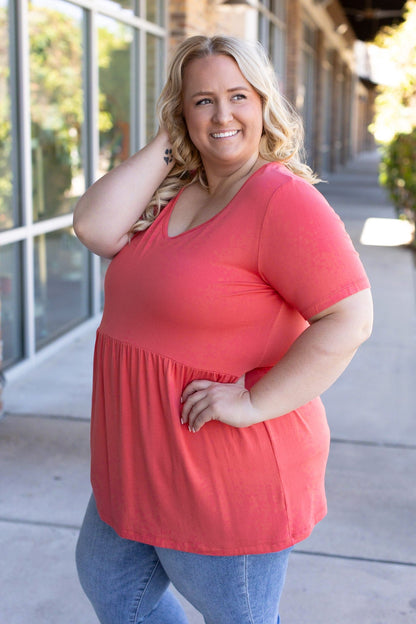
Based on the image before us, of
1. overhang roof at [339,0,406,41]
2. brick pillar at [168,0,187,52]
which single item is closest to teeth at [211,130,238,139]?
brick pillar at [168,0,187,52]

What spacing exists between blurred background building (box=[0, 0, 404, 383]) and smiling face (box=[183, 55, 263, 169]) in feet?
11.0

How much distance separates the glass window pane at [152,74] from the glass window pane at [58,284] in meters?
1.88

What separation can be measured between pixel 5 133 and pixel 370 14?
20.2 m

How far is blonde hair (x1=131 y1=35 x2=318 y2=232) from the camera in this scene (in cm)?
162

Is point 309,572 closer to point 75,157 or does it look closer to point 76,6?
point 75,157

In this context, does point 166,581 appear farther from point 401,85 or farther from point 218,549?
point 401,85

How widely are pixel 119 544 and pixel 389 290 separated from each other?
6.62 metres

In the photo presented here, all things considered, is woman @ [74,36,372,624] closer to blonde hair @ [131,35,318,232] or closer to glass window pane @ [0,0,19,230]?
blonde hair @ [131,35,318,232]

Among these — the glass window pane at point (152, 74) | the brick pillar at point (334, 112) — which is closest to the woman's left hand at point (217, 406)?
the glass window pane at point (152, 74)

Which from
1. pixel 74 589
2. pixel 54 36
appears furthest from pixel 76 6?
pixel 74 589

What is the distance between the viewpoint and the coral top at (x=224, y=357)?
1462mm

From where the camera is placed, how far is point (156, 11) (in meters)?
7.44

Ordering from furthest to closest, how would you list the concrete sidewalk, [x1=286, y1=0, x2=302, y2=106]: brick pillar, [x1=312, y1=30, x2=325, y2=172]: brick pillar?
[x1=312, y1=30, x2=325, y2=172]: brick pillar → [x1=286, y1=0, x2=302, y2=106]: brick pillar → the concrete sidewalk

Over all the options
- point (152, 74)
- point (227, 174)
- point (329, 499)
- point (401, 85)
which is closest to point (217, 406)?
point (227, 174)
